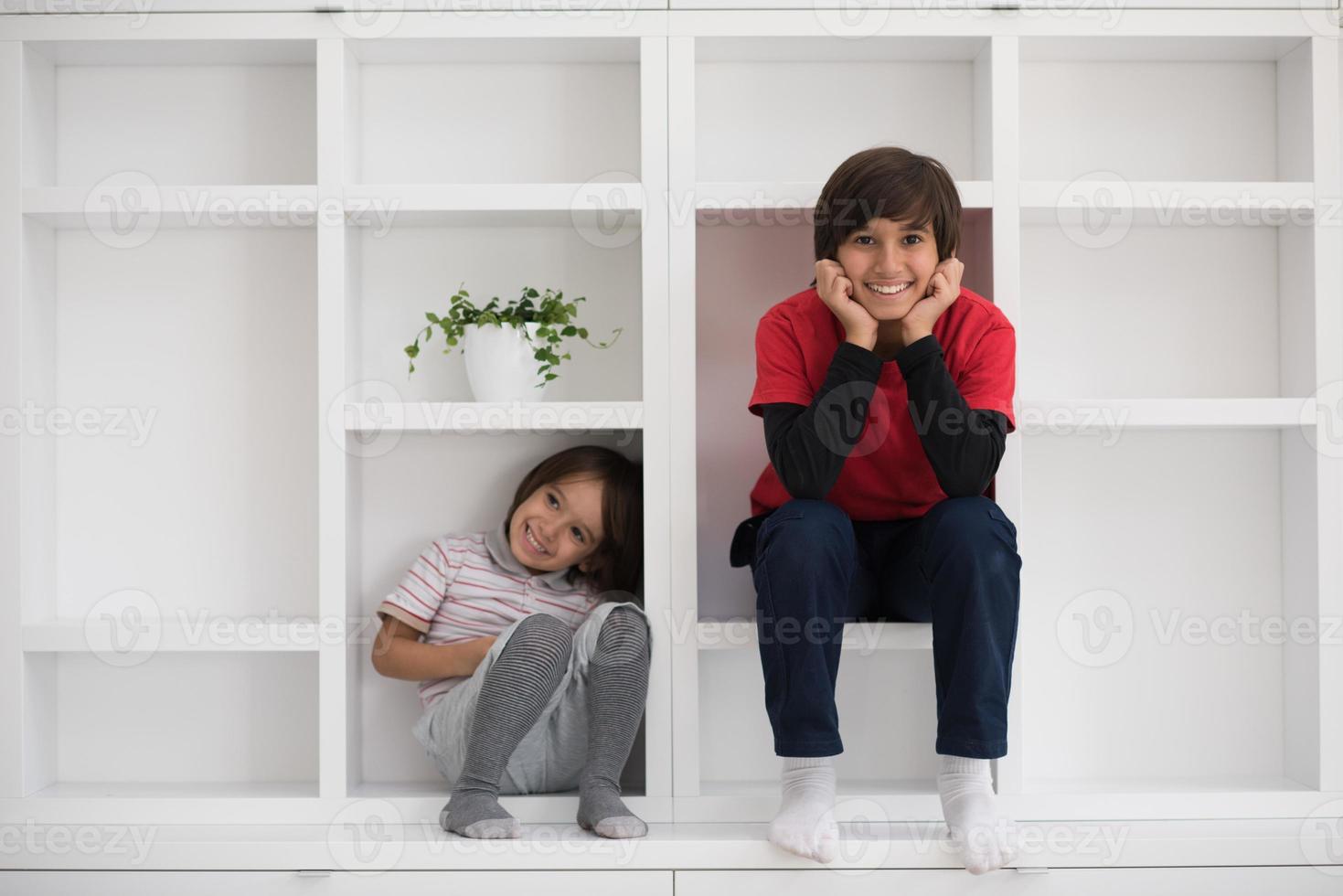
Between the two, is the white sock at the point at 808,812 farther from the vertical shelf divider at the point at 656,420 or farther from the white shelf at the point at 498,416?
the white shelf at the point at 498,416

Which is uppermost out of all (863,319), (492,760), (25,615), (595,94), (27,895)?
(595,94)

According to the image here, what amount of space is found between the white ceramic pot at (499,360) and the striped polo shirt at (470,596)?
0.22 m

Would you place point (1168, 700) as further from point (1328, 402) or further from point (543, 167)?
point (543, 167)

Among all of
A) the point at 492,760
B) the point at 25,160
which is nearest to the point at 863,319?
the point at 492,760

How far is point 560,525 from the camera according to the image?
1.48 m

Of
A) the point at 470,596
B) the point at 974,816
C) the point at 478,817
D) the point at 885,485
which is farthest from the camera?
the point at 470,596

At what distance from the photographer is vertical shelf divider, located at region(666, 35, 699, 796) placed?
1.41 metres

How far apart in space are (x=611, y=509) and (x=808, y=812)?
1.64 ft

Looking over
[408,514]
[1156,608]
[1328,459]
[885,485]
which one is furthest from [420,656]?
[1328,459]

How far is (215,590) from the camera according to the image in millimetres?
1594

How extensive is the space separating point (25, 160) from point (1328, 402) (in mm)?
1862

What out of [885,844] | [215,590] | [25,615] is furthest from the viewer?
[215,590]

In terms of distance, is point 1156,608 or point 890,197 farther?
point 1156,608

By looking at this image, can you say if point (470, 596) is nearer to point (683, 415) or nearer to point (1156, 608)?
point (683, 415)
